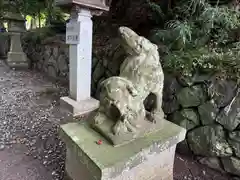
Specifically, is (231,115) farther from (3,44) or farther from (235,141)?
(3,44)

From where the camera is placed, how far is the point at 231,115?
4.90 feet

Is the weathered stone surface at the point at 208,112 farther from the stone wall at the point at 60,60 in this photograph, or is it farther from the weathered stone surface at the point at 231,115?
the stone wall at the point at 60,60

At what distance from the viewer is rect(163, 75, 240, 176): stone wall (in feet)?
4.95

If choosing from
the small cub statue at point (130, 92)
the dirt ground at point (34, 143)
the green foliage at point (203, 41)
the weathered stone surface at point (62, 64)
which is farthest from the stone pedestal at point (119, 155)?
the weathered stone surface at point (62, 64)

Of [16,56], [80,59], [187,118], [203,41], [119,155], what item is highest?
[203,41]

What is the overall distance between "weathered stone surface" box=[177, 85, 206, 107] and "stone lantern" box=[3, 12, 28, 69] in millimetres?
4505

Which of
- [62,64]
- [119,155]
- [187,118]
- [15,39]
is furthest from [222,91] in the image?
[15,39]

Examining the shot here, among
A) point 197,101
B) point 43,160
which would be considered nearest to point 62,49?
point 43,160

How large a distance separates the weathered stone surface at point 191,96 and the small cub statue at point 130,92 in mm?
687

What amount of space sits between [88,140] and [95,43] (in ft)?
7.72

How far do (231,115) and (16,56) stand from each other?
5.08 m

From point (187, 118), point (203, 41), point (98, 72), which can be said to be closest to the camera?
point (187, 118)

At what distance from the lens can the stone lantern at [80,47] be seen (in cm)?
191

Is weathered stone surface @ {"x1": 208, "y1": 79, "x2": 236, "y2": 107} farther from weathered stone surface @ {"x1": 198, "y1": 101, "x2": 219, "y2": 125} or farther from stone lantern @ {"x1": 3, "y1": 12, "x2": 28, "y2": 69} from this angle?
stone lantern @ {"x1": 3, "y1": 12, "x2": 28, "y2": 69}
